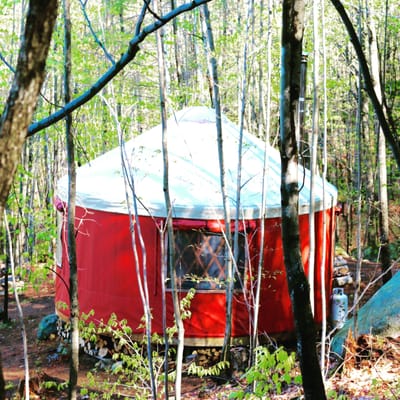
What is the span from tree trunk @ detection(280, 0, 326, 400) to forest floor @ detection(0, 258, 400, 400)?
115 cm

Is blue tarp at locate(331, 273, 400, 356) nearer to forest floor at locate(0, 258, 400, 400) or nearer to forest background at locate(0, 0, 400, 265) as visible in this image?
forest floor at locate(0, 258, 400, 400)

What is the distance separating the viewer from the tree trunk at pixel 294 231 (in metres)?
2.42

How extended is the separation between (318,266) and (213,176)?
70.8 inches

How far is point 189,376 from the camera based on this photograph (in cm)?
618

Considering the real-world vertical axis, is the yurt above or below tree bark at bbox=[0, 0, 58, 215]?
below

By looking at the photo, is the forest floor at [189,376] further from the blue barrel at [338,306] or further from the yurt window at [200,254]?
the blue barrel at [338,306]

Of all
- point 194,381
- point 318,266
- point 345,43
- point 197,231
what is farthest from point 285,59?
point 345,43

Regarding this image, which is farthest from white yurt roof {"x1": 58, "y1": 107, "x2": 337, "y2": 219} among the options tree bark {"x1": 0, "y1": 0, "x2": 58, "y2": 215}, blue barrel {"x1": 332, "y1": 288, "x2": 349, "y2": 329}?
tree bark {"x1": 0, "y1": 0, "x2": 58, "y2": 215}

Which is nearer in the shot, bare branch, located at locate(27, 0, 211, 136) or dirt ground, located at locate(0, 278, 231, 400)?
bare branch, located at locate(27, 0, 211, 136)

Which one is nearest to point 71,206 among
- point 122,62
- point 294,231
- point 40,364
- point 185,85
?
point 294,231

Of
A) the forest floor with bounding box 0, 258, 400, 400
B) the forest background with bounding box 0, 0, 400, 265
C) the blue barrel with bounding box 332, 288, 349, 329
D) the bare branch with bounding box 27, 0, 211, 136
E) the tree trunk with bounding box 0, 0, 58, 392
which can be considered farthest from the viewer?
the forest background with bounding box 0, 0, 400, 265

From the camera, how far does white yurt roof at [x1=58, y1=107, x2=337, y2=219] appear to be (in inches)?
249

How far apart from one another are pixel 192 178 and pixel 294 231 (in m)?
4.29

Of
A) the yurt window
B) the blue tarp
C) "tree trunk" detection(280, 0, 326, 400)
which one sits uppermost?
"tree trunk" detection(280, 0, 326, 400)
